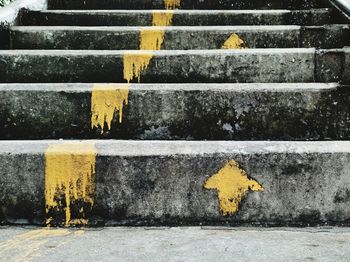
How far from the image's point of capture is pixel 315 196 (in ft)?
7.36

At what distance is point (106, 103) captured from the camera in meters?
2.79

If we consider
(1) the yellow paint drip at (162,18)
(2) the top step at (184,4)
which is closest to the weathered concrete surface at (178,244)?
(1) the yellow paint drip at (162,18)

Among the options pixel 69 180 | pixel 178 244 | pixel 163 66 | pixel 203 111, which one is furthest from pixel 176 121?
pixel 178 244

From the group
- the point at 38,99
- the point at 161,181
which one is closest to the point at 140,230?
the point at 161,181

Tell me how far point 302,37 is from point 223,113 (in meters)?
1.24

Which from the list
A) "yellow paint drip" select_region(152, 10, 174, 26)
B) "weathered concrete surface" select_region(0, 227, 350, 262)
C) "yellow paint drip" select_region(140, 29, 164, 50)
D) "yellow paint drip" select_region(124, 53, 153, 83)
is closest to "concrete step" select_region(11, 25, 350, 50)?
"yellow paint drip" select_region(140, 29, 164, 50)

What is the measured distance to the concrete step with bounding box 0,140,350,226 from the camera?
7.36 feet

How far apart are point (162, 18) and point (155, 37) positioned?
496mm

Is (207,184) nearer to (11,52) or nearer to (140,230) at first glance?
(140,230)

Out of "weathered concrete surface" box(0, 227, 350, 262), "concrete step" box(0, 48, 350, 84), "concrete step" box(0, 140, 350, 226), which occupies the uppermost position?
"concrete step" box(0, 48, 350, 84)

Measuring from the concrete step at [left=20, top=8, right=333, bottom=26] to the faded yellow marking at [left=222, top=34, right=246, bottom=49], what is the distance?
48cm

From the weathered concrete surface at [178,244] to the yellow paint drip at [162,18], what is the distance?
7.70 ft

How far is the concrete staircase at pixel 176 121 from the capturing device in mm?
2250

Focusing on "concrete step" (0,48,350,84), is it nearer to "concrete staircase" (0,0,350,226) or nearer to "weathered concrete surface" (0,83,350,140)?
"concrete staircase" (0,0,350,226)
